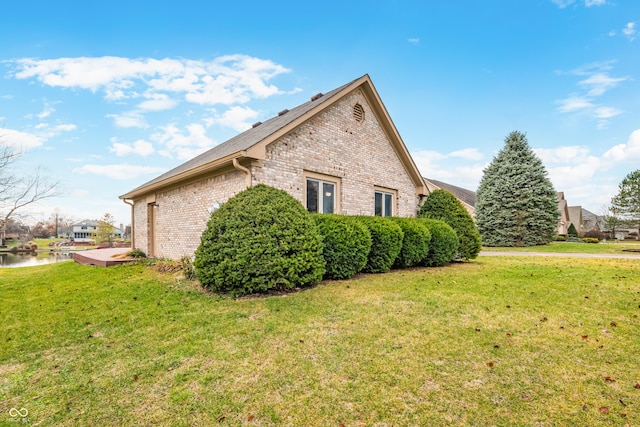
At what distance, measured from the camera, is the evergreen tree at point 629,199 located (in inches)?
1305

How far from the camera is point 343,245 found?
7219 mm

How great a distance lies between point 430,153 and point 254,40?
55.9ft

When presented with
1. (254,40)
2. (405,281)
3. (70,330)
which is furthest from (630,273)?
(254,40)

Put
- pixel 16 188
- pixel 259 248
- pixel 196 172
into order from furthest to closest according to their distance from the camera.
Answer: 1. pixel 16 188
2. pixel 196 172
3. pixel 259 248

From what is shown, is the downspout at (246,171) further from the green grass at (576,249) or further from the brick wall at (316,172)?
the green grass at (576,249)

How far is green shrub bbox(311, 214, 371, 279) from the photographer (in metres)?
7.17

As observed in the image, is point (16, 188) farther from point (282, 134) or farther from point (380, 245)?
point (380, 245)

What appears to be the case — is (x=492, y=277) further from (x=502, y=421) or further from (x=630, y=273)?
(x=502, y=421)

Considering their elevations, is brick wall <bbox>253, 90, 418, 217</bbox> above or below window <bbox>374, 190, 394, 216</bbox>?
above

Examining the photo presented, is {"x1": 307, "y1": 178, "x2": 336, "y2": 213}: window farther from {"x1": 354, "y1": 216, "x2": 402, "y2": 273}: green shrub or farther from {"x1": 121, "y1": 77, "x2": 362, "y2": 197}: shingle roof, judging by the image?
{"x1": 121, "y1": 77, "x2": 362, "y2": 197}: shingle roof

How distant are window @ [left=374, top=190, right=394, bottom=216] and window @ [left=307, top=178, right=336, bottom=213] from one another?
2419 millimetres

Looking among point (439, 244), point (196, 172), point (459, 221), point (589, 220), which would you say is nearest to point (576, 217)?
point (589, 220)

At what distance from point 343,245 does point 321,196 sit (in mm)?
2822

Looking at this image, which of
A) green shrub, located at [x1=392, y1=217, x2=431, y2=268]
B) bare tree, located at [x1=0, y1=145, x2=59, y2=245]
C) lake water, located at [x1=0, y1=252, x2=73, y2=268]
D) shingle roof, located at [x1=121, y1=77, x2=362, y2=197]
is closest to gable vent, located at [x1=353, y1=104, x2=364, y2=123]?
shingle roof, located at [x1=121, y1=77, x2=362, y2=197]
